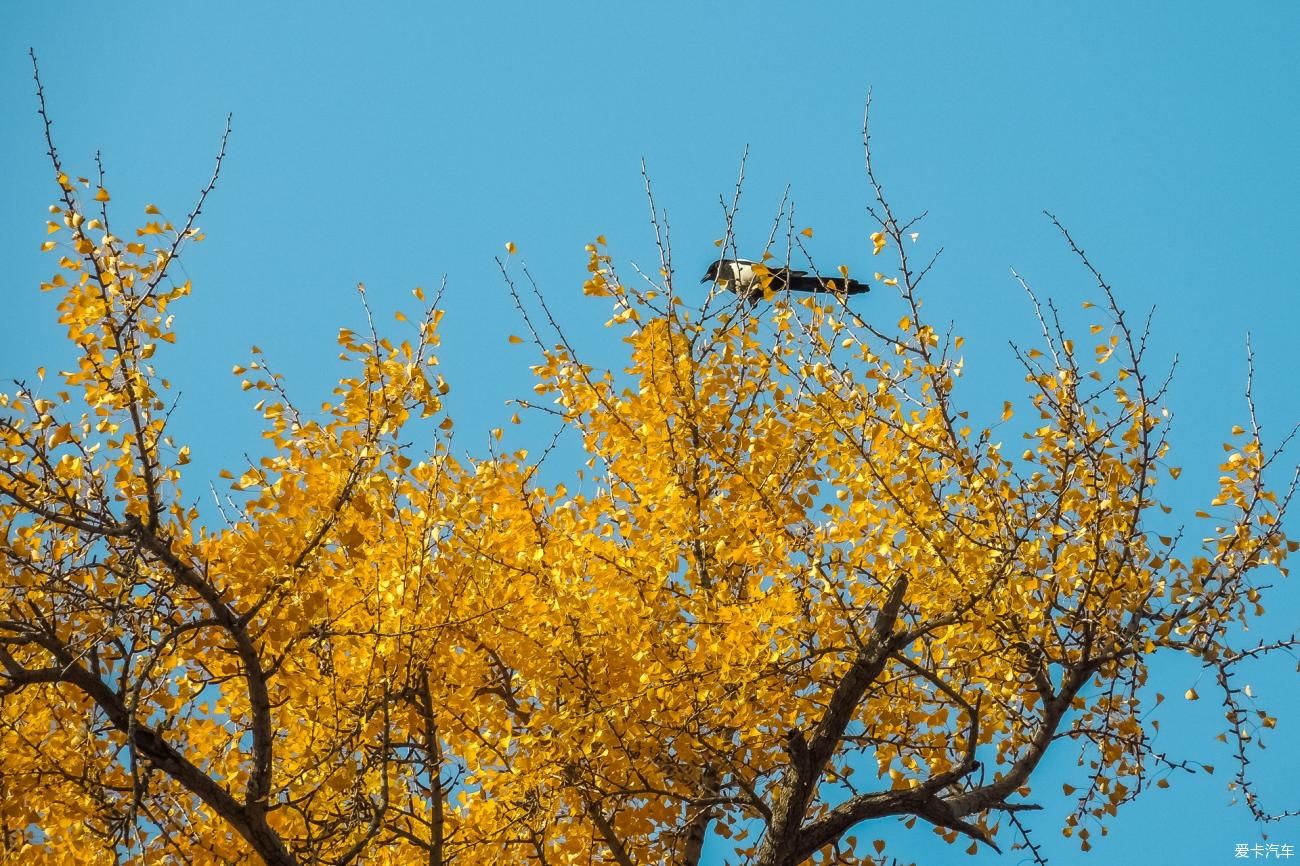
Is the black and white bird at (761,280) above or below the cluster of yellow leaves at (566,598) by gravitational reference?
above

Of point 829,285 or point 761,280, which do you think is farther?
point 761,280

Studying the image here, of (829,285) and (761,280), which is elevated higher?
(761,280)

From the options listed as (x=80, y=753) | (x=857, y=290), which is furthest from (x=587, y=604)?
(x=80, y=753)

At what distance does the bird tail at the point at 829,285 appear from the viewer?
4.66m

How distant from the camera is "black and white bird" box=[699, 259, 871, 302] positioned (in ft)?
15.6

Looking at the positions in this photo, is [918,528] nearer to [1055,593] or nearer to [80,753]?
[1055,593]

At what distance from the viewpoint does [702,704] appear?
14.4 ft

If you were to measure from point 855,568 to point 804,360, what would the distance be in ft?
2.63

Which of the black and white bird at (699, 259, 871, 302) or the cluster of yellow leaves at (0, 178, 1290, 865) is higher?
the black and white bird at (699, 259, 871, 302)

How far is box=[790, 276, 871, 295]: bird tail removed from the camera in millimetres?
4658

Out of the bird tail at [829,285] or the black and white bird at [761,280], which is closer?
the bird tail at [829,285]

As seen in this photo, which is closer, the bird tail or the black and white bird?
the bird tail

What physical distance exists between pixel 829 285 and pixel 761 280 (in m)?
0.62

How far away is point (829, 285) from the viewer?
4594 millimetres
